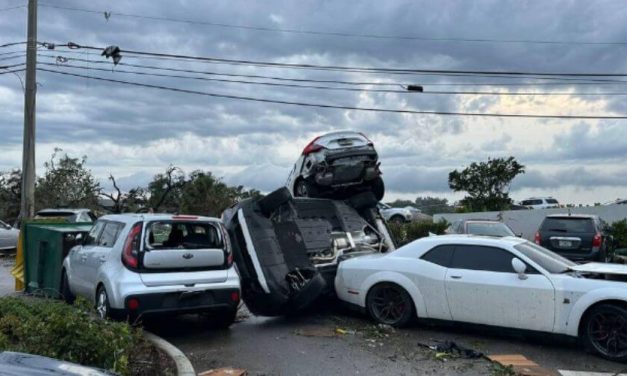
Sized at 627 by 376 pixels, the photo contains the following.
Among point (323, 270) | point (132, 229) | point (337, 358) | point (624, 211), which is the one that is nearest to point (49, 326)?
point (132, 229)

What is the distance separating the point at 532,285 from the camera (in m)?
7.67

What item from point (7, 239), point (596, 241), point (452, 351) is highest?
point (596, 241)

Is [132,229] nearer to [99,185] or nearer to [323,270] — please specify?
[323,270]

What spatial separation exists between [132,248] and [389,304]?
3658mm

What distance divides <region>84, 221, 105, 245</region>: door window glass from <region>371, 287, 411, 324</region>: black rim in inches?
164

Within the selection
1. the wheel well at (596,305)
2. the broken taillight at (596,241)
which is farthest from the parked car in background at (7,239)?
the wheel well at (596,305)

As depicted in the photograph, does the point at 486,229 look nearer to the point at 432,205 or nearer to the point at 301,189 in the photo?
the point at 301,189

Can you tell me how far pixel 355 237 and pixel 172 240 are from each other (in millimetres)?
3617

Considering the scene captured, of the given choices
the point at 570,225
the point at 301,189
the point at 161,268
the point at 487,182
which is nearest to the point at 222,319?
the point at 161,268

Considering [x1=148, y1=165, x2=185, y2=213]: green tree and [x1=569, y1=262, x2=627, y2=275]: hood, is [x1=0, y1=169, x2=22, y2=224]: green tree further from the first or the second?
[x1=569, y1=262, x2=627, y2=275]: hood

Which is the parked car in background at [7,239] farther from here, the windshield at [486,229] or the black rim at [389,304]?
the black rim at [389,304]

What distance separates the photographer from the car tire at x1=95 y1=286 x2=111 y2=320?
25.7 feet

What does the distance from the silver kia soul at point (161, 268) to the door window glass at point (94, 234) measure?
19 centimetres

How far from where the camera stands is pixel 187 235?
8.74 meters
